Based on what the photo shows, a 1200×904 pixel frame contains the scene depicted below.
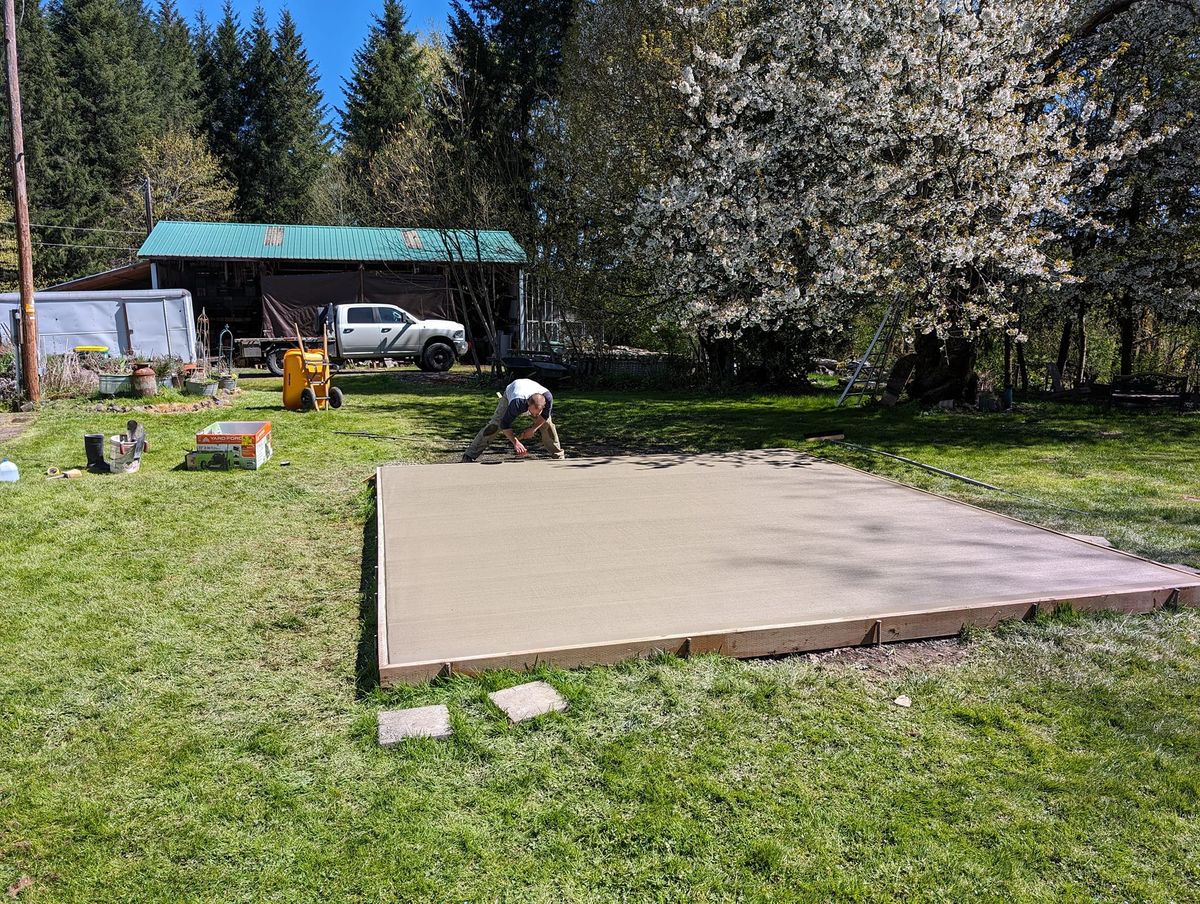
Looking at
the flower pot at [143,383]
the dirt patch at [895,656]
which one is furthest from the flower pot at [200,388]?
the dirt patch at [895,656]

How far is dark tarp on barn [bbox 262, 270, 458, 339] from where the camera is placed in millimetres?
20469

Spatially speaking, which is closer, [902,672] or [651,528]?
[902,672]

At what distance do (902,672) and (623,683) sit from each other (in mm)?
1328

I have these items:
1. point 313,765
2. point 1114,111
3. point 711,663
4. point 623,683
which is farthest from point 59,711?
point 1114,111

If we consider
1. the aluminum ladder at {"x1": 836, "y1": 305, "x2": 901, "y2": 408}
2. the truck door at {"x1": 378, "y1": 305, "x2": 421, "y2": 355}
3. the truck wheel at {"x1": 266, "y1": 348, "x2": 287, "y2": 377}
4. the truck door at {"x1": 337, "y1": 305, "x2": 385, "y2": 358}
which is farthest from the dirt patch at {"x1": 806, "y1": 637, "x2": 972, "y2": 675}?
the truck wheel at {"x1": 266, "y1": 348, "x2": 287, "y2": 377}

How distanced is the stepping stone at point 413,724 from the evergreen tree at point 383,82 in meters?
33.2

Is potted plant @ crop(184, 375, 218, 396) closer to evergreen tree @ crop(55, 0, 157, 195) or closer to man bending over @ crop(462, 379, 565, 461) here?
man bending over @ crop(462, 379, 565, 461)

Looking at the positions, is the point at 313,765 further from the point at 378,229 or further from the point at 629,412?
the point at 378,229

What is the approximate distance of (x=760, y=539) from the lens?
5.39m

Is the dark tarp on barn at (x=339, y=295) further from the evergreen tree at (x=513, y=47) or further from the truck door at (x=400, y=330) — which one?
the evergreen tree at (x=513, y=47)

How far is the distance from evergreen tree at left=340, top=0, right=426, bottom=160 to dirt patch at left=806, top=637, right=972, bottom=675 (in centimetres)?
3307

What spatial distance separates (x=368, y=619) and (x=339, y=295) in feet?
60.5

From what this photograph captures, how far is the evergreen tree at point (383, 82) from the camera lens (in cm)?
3350

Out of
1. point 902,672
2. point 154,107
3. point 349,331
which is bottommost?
point 902,672
